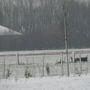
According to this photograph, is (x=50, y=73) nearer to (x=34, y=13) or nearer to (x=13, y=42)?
(x=13, y=42)

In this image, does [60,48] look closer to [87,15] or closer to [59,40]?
[59,40]

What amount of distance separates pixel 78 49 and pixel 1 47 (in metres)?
8.34

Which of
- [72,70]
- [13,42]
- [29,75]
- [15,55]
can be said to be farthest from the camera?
[13,42]

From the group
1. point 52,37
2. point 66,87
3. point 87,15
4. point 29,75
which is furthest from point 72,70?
point 87,15

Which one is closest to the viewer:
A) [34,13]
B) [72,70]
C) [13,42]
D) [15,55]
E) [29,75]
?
[29,75]

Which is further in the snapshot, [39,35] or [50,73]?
[39,35]

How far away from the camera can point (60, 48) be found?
2631cm

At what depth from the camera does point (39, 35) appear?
93.5ft

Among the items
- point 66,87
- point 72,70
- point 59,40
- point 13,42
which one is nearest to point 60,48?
point 59,40

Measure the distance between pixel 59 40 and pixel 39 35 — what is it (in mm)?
2629

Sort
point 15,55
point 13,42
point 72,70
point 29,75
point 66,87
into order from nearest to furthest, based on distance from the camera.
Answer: point 66,87
point 29,75
point 72,70
point 15,55
point 13,42

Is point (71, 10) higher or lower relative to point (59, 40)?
higher

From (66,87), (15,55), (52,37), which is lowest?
(66,87)

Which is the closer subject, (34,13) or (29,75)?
(29,75)
